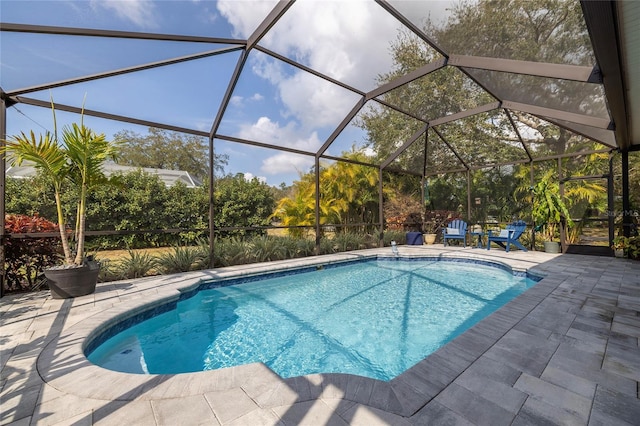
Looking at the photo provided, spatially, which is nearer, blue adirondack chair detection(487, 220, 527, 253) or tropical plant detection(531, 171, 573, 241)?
tropical plant detection(531, 171, 573, 241)

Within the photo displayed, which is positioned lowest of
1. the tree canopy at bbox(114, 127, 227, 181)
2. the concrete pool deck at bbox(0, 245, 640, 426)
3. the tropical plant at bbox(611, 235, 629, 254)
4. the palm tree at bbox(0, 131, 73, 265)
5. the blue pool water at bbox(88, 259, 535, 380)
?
the blue pool water at bbox(88, 259, 535, 380)

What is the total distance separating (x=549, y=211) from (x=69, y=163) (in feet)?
35.6

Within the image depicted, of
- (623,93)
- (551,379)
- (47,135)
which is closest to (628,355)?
(551,379)

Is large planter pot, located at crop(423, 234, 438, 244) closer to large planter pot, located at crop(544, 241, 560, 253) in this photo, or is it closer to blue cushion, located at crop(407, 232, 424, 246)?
blue cushion, located at crop(407, 232, 424, 246)

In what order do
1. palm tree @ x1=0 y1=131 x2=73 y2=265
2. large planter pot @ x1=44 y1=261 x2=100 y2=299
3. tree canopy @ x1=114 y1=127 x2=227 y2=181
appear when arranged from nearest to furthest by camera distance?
palm tree @ x1=0 y1=131 x2=73 y2=265, large planter pot @ x1=44 y1=261 x2=100 y2=299, tree canopy @ x1=114 y1=127 x2=227 y2=181

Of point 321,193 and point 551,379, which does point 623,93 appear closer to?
point 551,379

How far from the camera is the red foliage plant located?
161 inches

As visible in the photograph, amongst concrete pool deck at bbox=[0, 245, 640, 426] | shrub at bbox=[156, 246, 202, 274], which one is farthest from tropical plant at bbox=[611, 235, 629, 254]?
shrub at bbox=[156, 246, 202, 274]

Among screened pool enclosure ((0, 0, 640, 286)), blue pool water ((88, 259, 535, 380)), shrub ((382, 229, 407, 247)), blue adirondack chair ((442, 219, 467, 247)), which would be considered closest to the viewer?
blue pool water ((88, 259, 535, 380))

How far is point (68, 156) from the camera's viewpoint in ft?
13.0

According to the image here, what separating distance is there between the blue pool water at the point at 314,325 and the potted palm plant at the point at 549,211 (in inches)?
125

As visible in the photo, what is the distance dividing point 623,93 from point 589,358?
3304 millimetres

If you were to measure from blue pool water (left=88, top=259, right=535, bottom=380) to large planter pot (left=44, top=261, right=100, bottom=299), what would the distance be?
1.20 metres

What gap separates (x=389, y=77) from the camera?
11.2 metres
